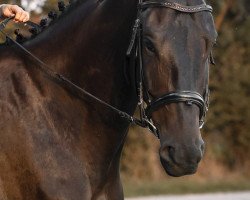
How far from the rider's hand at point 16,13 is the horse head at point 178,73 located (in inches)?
38.5

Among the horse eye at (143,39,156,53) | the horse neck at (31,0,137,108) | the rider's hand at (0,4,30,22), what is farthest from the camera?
the rider's hand at (0,4,30,22)

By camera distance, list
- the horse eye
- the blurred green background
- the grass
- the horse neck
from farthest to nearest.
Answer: the blurred green background
the grass
the horse neck
the horse eye

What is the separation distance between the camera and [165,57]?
3689mm

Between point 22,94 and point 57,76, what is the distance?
0.24 m

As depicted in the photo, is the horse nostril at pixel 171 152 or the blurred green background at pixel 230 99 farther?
the blurred green background at pixel 230 99

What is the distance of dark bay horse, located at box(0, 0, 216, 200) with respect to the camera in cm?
368

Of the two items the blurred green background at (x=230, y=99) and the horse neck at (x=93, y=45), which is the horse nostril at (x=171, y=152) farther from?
the blurred green background at (x=230, y=99)

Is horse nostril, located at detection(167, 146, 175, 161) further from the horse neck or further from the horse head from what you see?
the horse neck

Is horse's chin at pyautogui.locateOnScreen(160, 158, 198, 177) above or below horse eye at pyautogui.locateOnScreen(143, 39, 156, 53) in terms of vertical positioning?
below

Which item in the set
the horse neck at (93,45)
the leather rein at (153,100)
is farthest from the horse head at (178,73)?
the horse neck at (93,45)

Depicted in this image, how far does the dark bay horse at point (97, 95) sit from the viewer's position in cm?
368

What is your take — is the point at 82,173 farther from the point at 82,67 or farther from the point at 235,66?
the point at 235,66

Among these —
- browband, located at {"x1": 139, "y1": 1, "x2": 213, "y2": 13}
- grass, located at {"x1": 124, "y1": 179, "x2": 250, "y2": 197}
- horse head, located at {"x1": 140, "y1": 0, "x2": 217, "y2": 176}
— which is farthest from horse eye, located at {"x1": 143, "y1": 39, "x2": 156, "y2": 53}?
grass, located at {"x1": 124, "y1": 179, "x2": 250, "y2": 197}

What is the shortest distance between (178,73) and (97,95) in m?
0.66
